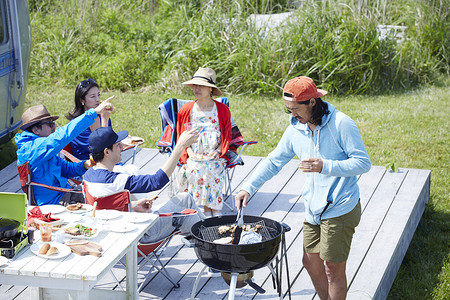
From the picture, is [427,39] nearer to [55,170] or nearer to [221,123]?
[221,123]

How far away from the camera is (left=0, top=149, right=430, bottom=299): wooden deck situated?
13.5ft

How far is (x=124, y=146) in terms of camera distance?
215 inches

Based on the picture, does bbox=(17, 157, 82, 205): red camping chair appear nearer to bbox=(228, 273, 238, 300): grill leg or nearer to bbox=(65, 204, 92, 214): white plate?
bbox=(65, 204, 92, 214): white plate

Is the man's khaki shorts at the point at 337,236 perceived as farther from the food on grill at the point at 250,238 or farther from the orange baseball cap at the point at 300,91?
the orange baseball cap at the point at 300,91

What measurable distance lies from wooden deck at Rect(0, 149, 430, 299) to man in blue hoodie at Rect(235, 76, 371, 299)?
59cm

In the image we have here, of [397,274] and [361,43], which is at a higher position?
[361,43]

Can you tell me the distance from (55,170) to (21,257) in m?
1.49

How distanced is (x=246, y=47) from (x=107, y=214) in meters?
6.10

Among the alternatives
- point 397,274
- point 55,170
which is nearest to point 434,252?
point 397,274

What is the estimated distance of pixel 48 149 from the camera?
4.28 metres

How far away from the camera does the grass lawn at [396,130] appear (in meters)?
5.07

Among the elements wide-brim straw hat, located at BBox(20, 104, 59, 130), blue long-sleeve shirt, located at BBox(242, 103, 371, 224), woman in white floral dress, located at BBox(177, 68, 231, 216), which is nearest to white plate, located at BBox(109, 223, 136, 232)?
blue long-sleeve shirt, located at BBox(242, 103, 371, 224)

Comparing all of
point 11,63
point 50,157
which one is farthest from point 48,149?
point 11,63

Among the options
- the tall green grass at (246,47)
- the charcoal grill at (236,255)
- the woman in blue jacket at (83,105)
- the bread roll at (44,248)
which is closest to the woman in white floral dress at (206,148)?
the woman in blue jacket at (83,105)
